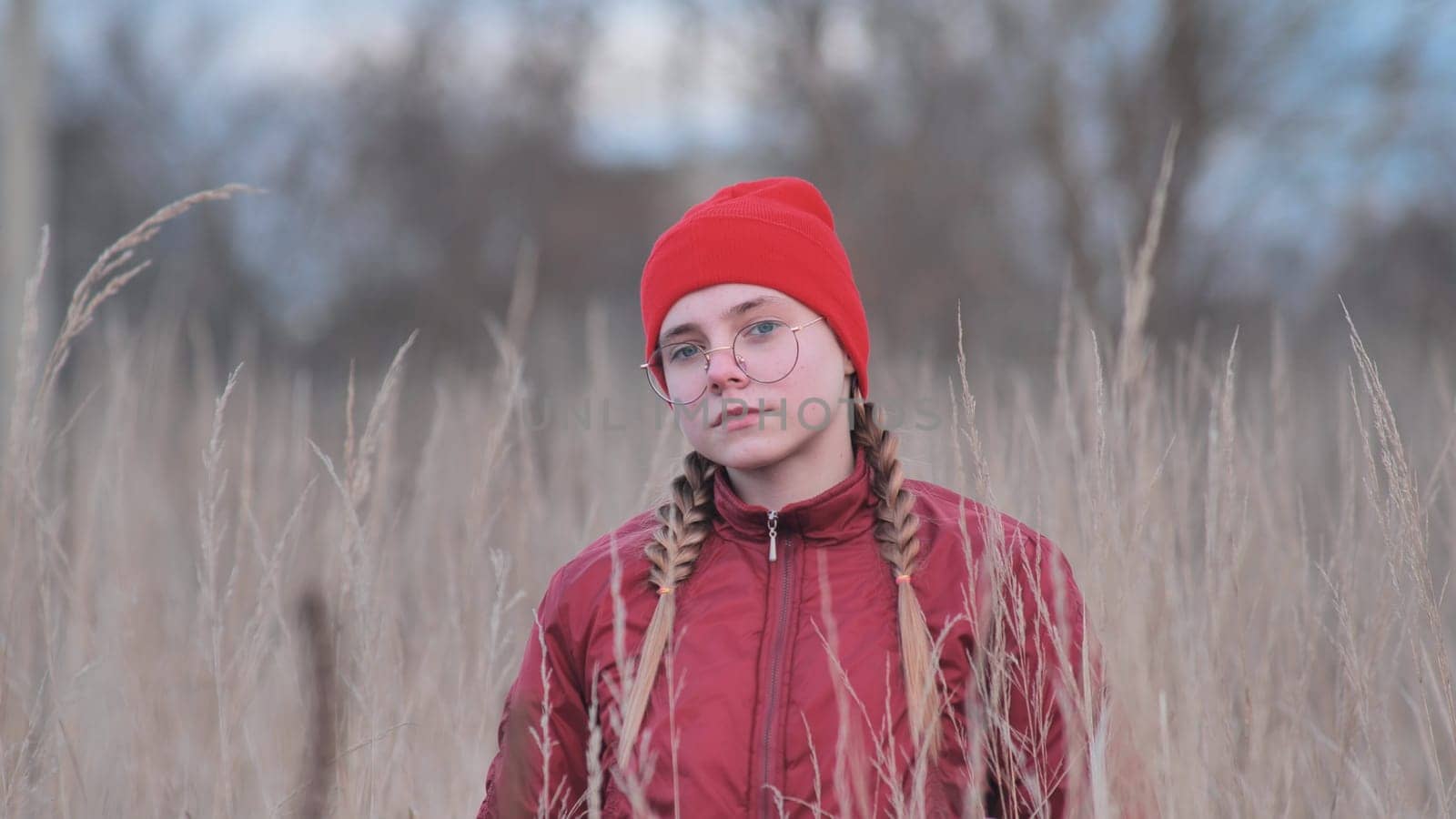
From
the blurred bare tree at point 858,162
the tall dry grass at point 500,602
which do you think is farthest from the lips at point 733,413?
the blurred bare tree at point 858,162

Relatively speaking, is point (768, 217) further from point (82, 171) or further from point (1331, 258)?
point (82, 171)

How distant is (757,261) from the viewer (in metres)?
Answer: 1.44

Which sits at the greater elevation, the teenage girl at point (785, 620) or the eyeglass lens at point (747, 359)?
the eyeglass lens at point (747, 359)

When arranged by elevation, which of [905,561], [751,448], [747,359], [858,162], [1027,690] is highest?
[858,162]

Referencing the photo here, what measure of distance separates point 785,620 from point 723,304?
1.22 ft

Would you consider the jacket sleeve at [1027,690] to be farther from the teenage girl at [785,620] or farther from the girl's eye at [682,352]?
the girl's eye at [682,352]

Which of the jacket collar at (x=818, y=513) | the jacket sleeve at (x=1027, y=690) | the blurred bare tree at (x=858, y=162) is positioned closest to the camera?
the jacket sleeve at (x=1027, y=690)

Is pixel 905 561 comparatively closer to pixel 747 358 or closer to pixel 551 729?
pixel 747 358

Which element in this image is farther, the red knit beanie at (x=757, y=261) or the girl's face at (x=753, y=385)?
the red knit beanie at (x=757, y=261)

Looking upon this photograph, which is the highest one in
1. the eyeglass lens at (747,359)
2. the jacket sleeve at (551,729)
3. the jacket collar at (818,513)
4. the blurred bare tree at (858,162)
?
the blurred bare tree at (858,162)

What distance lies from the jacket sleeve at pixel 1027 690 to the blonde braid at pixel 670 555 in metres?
0.33

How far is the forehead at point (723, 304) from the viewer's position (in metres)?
1.42

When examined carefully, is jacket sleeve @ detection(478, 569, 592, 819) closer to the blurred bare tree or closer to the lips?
the lips

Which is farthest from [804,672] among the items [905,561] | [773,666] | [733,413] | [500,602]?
[500,602]
